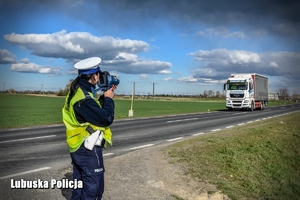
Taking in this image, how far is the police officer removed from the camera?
3070 millimetres

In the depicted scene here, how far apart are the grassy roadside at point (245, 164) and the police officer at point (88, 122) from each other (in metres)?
3.26

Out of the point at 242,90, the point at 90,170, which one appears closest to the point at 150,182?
the point at 90,170

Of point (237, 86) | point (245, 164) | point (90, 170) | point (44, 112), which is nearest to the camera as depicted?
point (90, 170)

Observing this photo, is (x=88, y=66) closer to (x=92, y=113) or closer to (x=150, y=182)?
(x=92, y=113)

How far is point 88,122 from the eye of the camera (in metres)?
3.12

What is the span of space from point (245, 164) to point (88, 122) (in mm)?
5852

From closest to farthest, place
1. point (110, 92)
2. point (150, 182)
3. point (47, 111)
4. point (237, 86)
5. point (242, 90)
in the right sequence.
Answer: point (110, 92)
point (150, 182)
point (242, 90)
point (237, 86)
point (47, 111)

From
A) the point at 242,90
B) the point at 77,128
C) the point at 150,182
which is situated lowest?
the point at 150,182

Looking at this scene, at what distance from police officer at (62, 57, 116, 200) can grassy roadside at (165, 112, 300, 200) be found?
326 cm

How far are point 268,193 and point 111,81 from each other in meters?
4.95

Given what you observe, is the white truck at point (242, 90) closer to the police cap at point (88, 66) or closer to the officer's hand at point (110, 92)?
the officer's hand at point (110, 92)

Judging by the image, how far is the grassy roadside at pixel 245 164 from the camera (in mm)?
6359

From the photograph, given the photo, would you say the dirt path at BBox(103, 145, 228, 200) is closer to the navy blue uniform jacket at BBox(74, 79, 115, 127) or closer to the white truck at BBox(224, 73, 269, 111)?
the navy blue uniform jacket at BBox(74, 79, 115, 127)

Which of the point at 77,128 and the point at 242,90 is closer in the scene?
the point at 77,128
